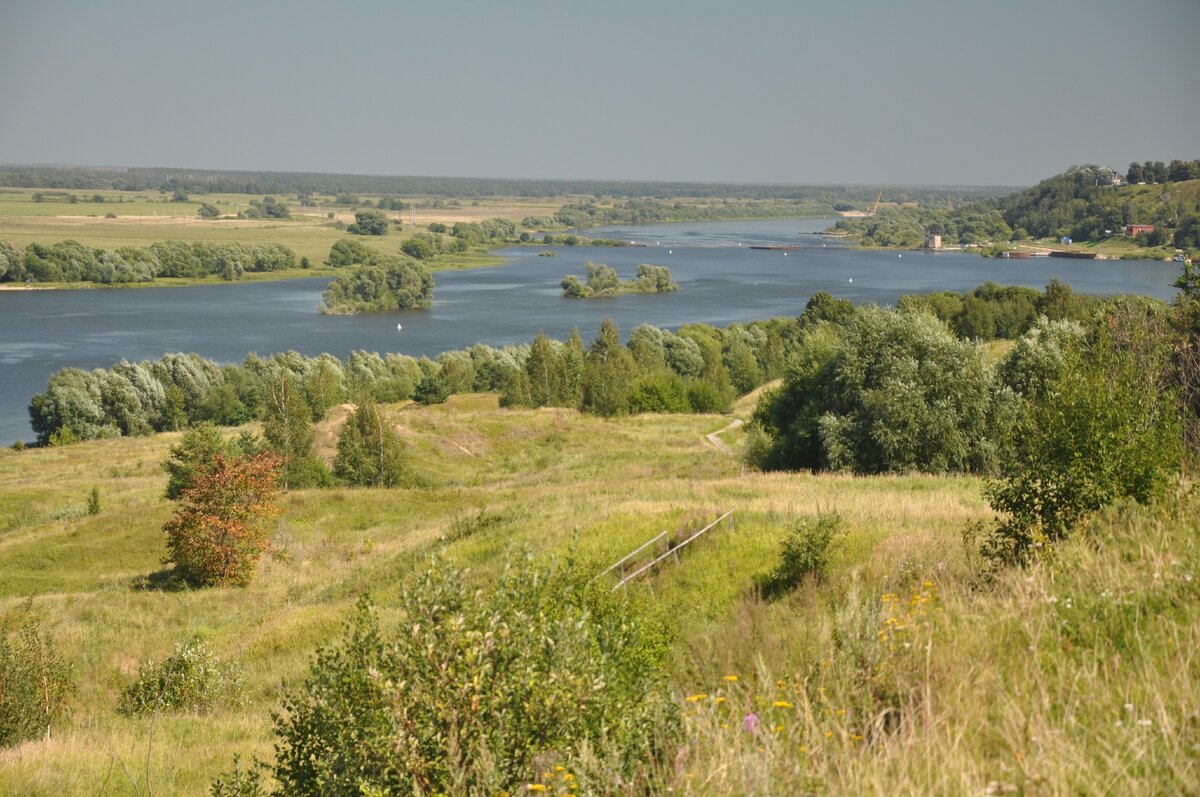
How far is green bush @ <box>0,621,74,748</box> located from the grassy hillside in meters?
0.39

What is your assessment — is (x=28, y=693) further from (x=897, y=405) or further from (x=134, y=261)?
(x=134, y=261)

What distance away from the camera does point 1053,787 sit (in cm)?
378

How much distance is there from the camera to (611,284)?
139 metres

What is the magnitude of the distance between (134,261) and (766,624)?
158493 mm

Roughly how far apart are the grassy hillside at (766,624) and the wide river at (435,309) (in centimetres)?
4948

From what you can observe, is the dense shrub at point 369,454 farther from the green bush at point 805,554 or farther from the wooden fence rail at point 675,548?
the green bush at point 805,554

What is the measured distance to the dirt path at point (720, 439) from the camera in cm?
4494

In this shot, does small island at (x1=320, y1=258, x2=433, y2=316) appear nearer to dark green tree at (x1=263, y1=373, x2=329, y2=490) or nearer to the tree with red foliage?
dark green tree at (x1=263, y1=373, x2=329, y2=490)

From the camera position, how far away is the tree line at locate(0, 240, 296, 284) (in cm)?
13988

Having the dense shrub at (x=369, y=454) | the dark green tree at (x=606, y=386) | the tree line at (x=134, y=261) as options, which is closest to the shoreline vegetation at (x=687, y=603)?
the dense shrub at (x=369, y=454)

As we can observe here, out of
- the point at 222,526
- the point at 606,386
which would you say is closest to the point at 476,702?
the point at 222,526

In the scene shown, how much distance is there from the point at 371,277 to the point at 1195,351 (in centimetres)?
11992

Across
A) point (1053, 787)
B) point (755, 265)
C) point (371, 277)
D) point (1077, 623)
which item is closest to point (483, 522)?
point (1077, 623)

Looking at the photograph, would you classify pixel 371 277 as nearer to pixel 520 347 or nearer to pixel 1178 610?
pixel 520 347
